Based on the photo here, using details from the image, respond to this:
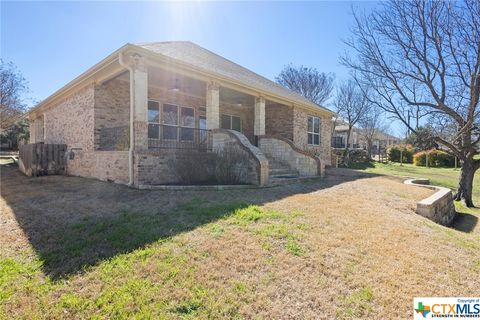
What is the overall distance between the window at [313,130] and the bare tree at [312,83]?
593 inches

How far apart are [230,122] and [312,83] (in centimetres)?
1882

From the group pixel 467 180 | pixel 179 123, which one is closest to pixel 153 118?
pixel 179 123

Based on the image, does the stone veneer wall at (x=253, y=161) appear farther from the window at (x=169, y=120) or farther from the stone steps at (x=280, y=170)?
the window at (x=169, y=120)

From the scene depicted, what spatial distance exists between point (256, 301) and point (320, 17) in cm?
1027

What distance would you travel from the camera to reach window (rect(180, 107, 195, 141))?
496 inches

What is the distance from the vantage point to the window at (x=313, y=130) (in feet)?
52.9

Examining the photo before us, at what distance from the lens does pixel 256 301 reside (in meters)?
A: 2.55

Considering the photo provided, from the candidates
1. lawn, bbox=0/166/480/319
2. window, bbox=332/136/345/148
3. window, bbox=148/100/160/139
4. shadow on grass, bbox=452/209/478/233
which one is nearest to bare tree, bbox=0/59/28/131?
window, bbox=148/100/160/139

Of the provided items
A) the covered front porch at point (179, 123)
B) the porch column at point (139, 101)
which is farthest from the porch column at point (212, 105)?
the porch column at point (139, 101)

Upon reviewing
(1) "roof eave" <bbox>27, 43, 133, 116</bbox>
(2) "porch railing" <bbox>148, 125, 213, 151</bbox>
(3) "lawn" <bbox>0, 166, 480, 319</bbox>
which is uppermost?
(1) "roof eave" <bbox>27, 43, 133, 116</bbox>

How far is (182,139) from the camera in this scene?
12438 mm

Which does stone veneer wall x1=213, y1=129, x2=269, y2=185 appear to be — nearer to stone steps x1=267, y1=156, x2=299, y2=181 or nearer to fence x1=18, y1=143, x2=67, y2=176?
stone steps x1=267, y1=156, x2=299, y2=181

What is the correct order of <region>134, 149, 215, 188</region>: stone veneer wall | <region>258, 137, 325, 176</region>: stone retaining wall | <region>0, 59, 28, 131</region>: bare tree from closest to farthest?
<region>134, 149, 215, 188</region>: stone veneer wall, <region>258, 137, 325, 176</region>: stone retaining wall, <region>0, 59, 28, 131</region>: bare tree

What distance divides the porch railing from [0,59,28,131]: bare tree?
17.5 metres
